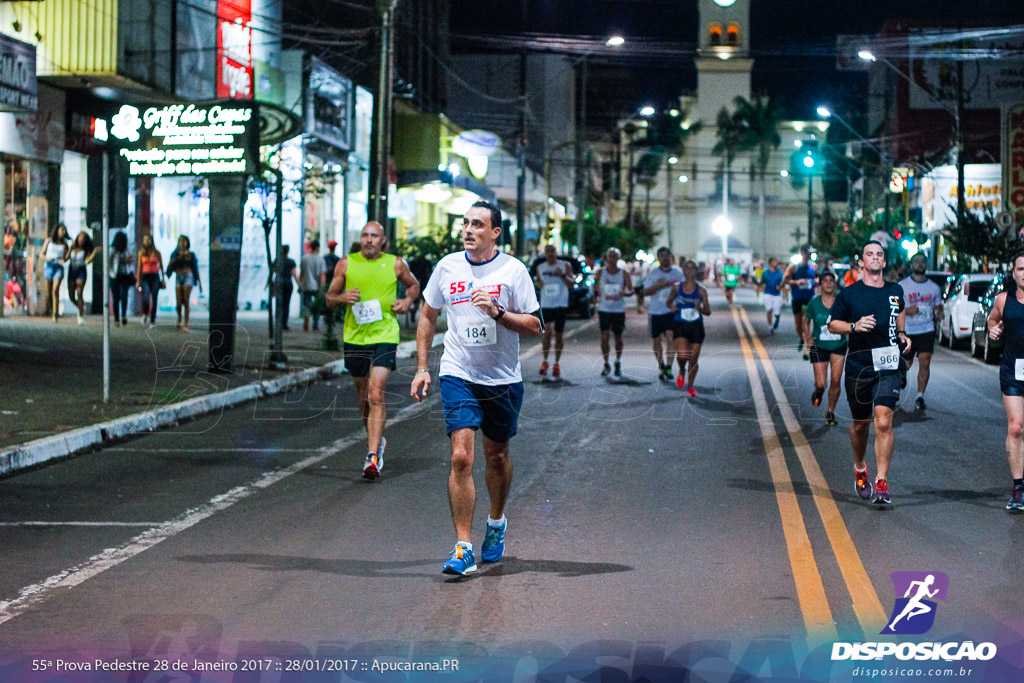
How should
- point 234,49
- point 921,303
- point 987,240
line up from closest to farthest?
point 921,303 → point 234,49 → point 987,240

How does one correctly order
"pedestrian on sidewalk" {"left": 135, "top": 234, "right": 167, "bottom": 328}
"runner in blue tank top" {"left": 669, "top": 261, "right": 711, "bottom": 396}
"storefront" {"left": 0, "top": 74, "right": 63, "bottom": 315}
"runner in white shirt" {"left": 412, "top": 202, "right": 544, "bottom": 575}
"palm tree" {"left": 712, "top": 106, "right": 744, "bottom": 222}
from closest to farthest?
"runner in white shirt" {"left": 412, "top": 202, "right": 544, "bottom": 575}, "runner in blue tank top" {"left": 669, "top": 261, "right": 711, "bottom": 396}, "pedestrian on sidewalk" {"left": 135, "top": 234, "right": 167, "bottom": 328}, "storefront" {"left": 0, "top": 74, "right": 63, "bottom": 315}, "palm tree" {"left": 712, "top": 106, "right": 744, "bottom": 222}

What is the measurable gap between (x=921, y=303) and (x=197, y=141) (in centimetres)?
917

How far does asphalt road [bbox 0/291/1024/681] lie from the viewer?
567 cm

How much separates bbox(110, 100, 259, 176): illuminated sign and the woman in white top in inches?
342

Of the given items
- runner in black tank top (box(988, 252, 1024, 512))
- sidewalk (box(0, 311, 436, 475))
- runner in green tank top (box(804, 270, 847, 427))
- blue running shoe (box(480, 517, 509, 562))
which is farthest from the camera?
runner in green tank top (box(804, 270, 847, 427))

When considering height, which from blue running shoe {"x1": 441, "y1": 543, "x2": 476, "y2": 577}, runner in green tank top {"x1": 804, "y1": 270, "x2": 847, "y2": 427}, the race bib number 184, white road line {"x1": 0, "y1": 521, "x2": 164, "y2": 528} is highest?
the race bib number 184

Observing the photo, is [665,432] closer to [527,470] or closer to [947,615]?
[527,470]

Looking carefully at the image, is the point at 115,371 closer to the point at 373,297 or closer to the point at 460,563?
the point at 373,297

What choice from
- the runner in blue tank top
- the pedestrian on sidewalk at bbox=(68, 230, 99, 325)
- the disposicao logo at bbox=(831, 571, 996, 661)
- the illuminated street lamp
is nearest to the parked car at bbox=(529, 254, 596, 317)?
the pedestrian on sidewalk at bbox=(68, 230, 99, 325)

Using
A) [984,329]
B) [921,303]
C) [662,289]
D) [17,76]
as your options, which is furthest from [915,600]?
[17,76]

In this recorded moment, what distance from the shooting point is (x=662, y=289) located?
1811 cm

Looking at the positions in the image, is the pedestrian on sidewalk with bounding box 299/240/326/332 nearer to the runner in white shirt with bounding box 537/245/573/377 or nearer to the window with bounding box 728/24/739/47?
the runner in white shirt with bounding box 537/245/573/377

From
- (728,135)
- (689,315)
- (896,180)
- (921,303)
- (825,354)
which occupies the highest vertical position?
(728,135)

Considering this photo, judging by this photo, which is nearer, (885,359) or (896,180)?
(885,359)
